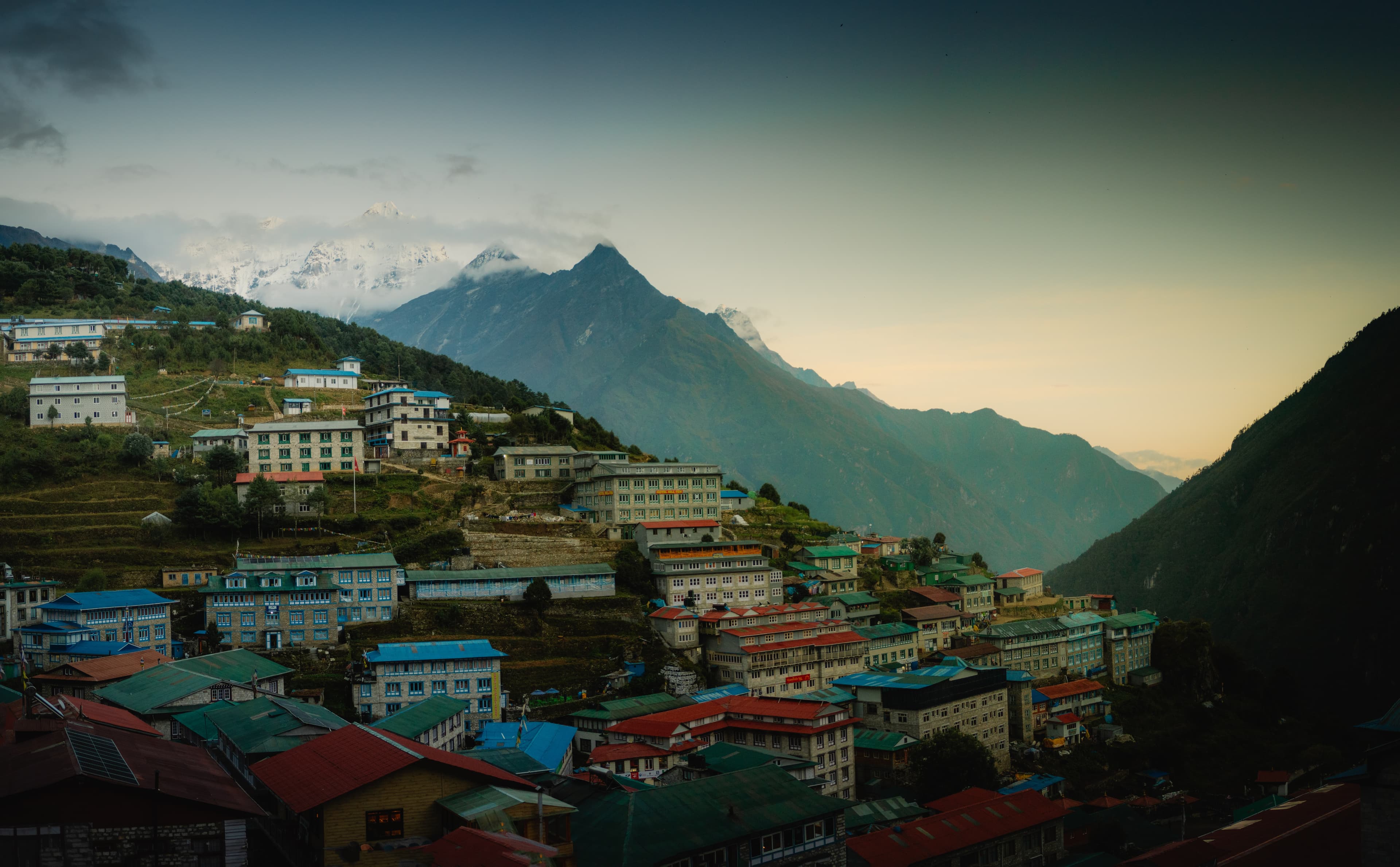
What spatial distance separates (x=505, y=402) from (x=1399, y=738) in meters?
78.1

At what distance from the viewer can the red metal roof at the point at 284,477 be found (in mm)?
49438

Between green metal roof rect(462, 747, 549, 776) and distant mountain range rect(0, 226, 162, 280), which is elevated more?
distant mountain range rect(0, 226, 162, 280)

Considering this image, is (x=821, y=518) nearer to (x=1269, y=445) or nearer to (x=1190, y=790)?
(x=1269, y=445)

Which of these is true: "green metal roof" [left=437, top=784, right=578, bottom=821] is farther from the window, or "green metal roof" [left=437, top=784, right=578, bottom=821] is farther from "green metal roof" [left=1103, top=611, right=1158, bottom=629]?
"green metal roof" [left=1103, top=611, right=1158, bottom=629]

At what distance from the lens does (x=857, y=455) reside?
195 metres

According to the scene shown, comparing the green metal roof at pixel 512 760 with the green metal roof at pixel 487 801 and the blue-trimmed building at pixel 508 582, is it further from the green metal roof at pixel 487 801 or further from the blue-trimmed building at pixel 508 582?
the blue-trimmed building at pixel 508 582

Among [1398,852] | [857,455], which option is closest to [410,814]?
[1398,852]

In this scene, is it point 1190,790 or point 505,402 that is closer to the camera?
point 1190,790

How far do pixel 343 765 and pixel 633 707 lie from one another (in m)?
18.1

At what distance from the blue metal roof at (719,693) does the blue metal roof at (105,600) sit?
20718 millimetres

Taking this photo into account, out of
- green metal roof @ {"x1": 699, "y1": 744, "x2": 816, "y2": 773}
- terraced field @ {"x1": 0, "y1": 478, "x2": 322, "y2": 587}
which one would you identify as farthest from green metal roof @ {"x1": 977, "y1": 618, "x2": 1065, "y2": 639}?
terraced field @ {"x1": 0, "y1": 478, "x2": 322, "y2": 587}

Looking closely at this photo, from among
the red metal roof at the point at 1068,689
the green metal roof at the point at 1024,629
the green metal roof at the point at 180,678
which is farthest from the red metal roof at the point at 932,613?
the green metal roof at the point at 180,678

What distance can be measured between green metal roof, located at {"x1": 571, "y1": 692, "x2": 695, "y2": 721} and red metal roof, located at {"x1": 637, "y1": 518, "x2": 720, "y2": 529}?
42.0 ft

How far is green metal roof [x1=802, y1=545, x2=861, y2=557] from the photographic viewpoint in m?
57.5
